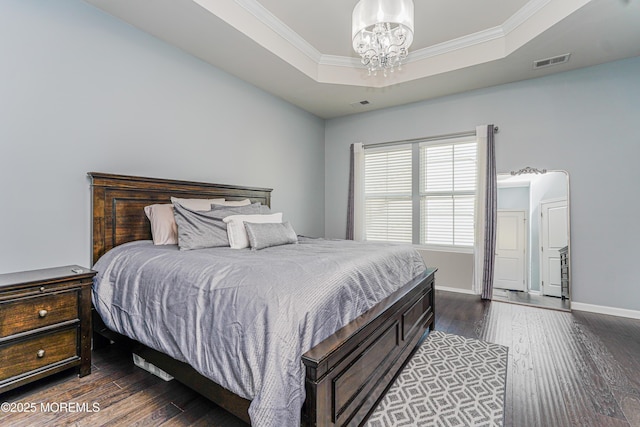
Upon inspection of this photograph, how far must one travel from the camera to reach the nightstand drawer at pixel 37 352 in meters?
1.68

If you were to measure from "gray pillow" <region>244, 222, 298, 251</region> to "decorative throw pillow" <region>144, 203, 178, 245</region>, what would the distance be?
65 cm

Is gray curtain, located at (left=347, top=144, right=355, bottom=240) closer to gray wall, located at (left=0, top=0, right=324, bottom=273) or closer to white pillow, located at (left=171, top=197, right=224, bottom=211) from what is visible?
gray wall, located at (left=0, top=0, right=324, bottom=273)

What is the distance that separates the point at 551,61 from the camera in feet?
10.9

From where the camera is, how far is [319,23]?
3158 millimetres

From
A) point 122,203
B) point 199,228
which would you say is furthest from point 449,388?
point 122,203

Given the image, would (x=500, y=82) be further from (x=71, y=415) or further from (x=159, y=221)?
(x=71, y=415)

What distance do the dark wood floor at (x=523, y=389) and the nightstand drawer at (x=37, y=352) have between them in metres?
0.18

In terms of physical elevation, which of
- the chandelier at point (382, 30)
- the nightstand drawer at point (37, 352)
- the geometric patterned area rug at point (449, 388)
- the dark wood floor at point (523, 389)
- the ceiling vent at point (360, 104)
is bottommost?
the geometric patterned area rug at point (449, 388)

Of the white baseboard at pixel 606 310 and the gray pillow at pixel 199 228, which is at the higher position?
the gray pillow at pixel 199 228

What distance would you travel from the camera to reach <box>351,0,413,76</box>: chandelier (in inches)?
82.9

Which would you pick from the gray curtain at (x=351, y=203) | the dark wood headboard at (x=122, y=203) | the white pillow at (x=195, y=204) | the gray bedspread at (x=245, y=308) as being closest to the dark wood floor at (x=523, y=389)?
the gray bedspread at (x=245, y=308)

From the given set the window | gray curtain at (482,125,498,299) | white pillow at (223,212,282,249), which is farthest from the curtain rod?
white pillow at (223,212,282,249)

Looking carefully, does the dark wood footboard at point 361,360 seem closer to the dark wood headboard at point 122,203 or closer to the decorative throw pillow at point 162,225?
the decorative throw pillow at point 162,225

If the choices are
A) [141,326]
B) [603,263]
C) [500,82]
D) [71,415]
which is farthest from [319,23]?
[603,263]
